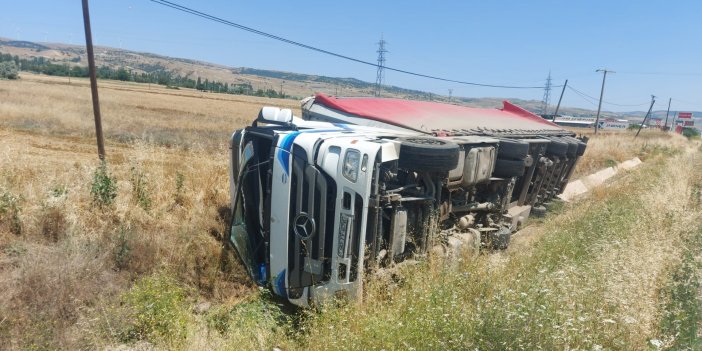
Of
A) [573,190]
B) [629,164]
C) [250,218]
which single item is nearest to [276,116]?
[250,218]

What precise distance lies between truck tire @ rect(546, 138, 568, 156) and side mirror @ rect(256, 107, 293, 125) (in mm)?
6241

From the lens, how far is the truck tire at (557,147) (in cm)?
948

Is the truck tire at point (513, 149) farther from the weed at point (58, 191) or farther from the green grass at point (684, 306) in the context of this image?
the weed at point (58, 191)

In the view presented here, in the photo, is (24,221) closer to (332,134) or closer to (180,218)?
(180,218)

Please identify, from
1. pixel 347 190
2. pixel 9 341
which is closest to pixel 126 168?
pixel 9 341

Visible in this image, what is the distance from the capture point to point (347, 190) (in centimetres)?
435

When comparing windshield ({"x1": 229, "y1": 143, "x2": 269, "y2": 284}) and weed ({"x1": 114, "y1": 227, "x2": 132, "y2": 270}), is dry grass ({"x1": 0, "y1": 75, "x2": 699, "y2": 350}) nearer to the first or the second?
weed ({"x1": 114, "y1": 227, "x2": 132, "y2": 270})

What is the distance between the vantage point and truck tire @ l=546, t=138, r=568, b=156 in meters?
9.48

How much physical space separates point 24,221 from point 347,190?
154 inches

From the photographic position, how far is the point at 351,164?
4.37 meters

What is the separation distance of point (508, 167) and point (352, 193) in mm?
3864

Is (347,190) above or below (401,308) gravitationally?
above

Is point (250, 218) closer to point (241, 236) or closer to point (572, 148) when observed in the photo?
point (241, 236)

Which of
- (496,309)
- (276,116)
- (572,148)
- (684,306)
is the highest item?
(276,116)
